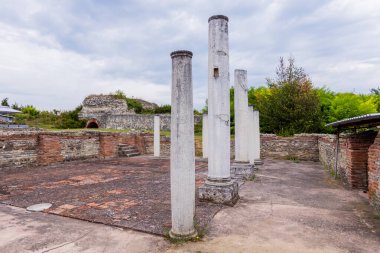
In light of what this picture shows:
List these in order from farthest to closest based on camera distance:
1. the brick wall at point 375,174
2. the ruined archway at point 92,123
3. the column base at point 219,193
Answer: the ruined archway at point 92,123
the column base at point 219,193
the brick wall at point 375,174

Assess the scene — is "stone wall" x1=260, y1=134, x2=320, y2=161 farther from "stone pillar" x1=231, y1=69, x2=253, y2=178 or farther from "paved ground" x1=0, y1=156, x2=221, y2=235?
"paved ground" x1=0, y1=156, x2=221, y2=235

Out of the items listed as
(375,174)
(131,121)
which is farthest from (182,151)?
(131,121)

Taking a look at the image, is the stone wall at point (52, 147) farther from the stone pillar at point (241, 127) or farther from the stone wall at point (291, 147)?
the stone wall at point (291, 147)

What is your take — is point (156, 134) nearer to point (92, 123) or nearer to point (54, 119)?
point (92, 123)

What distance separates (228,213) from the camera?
4.70 m

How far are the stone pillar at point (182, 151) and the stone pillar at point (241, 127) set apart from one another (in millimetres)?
4484

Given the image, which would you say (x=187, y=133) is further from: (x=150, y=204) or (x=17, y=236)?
(x=17, y=236)

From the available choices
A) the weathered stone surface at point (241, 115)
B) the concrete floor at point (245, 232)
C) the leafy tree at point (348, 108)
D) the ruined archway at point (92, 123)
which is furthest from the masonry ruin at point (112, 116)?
the concrete floor at point (245, 232)

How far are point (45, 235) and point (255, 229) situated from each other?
2.89 m

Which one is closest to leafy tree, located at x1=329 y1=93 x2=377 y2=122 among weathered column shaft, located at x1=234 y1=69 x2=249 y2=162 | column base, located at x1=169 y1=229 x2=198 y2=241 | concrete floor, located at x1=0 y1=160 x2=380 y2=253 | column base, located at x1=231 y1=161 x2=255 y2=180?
weathered column shaft, located at x1=234 y1=69 x2=249 y2=162

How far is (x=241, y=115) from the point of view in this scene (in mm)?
8047

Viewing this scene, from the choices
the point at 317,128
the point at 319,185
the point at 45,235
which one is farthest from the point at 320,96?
the point at 45,235

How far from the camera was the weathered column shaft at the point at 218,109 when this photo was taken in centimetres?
533

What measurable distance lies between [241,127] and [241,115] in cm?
35
